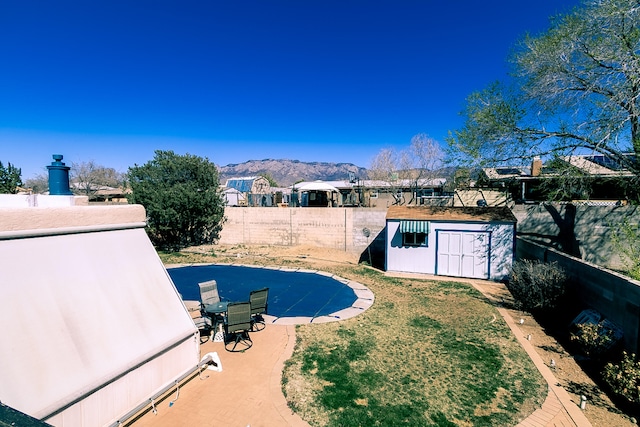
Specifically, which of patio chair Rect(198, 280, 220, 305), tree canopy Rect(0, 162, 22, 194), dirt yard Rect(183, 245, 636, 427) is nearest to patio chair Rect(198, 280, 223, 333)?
patio chair Rect(198, 280, 220, 305)

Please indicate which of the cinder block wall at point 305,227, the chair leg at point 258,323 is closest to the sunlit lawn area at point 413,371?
the chair leg at point 258,323

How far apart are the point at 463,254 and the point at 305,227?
11.1m

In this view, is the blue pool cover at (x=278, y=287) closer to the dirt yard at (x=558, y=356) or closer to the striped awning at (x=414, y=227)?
the dirt yard at (x=558, y=356)

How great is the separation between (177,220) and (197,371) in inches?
713

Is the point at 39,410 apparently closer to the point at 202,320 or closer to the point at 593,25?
the point at 202,320

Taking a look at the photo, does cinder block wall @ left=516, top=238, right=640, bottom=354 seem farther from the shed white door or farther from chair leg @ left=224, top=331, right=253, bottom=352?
chair leg @ left=224, top=331, right=253, bottom=352

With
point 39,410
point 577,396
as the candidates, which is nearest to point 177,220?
point 39,410

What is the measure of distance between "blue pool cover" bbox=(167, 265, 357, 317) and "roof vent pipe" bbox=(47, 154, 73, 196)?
6.73 m

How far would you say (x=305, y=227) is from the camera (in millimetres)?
22828

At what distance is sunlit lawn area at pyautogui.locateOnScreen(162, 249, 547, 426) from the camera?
18.8 ft

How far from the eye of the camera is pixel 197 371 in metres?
6.79

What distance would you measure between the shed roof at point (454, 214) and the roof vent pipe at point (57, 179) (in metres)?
13.8

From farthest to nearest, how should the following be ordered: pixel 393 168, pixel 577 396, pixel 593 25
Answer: pixel 393 168 < pixel 593 25 < pixel 577 396

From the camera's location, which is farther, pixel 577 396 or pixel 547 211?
pixel 547 211
